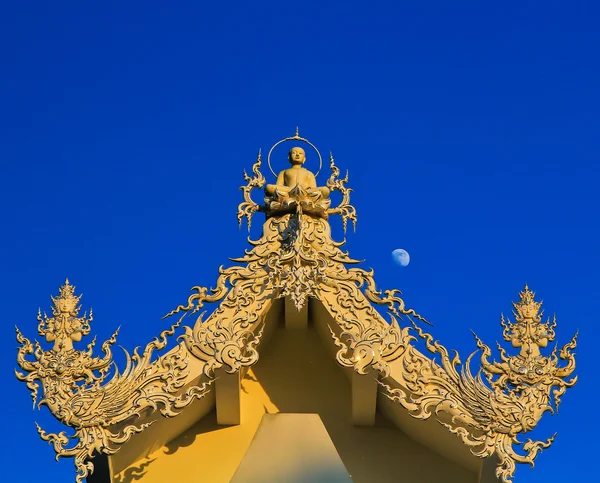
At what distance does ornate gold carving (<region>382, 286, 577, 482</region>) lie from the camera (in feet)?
27.8

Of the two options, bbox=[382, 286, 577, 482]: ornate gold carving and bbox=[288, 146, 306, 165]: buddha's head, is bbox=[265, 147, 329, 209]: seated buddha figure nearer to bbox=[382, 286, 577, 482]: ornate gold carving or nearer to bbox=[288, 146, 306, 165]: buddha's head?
bbox=[288, 146, 306, 165]: buddha's head

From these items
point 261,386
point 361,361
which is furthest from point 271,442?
point 261,386

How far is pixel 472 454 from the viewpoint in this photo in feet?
29.7

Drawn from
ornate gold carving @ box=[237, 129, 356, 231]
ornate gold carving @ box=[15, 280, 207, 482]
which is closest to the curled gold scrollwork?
ornate gold carving @ box=[237, 129, 356, 231]

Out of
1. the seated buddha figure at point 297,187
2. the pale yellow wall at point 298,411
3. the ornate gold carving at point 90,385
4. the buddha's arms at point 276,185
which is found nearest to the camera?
the ornate gold carving at point 90,385

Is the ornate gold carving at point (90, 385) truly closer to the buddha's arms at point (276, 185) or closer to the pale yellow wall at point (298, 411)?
the pale yellow wall at point (298, 411)

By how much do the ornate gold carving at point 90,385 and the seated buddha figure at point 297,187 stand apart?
2.05 meters

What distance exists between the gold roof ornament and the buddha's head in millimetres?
1163

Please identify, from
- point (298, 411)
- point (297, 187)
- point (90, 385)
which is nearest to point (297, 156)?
point (297, 187)

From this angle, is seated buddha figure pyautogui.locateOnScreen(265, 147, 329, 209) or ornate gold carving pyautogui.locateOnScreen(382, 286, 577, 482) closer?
ornate gold carving pyautogui.locateOnScreen(382, 286, 577, 482)

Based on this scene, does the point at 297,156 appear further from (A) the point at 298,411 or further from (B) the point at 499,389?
(B) the point at 499,389

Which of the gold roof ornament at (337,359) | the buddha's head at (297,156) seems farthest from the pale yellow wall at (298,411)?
the buddha's head at (297,156)

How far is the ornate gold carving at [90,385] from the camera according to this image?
845 cm

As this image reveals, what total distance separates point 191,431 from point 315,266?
222 cm
